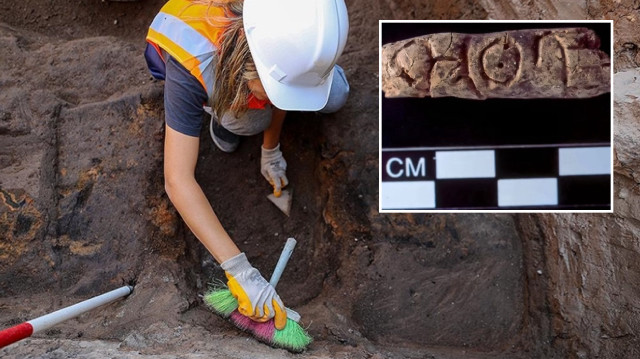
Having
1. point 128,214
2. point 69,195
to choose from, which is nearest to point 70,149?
point 69,195

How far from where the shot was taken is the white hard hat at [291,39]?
5.00 feet

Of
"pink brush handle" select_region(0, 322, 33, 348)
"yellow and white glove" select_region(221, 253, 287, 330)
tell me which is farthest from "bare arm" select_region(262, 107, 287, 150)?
"pink brush handle" select_region(0, 322, 33, 348)

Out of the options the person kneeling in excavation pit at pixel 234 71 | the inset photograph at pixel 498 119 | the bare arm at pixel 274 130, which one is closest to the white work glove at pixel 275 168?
the bare arm at pixel 274 130

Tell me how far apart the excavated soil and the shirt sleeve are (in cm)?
32

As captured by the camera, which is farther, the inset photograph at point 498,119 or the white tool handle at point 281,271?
the white tool handle at point 281,271

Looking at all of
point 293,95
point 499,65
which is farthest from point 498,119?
point 293,95

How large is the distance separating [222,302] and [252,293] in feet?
0.37

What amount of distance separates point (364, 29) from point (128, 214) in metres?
1.09

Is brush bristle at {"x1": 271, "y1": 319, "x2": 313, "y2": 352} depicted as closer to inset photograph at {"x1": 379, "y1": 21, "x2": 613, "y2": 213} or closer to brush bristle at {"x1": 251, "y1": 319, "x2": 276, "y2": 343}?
brush bristle at {"x1": 251, "y1": 319, "x2": 276, "y2": 343}

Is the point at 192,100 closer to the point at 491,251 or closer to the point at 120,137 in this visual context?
the point at 120,137

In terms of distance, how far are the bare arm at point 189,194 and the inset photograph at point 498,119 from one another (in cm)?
52

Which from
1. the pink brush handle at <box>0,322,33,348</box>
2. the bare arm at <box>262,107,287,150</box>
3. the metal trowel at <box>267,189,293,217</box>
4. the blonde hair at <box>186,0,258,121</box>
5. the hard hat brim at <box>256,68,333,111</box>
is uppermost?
the blonde hair at <box>186,0,258,121</box>

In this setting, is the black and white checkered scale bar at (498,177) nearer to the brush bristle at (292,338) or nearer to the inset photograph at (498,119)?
the inset photograph at (498,119)

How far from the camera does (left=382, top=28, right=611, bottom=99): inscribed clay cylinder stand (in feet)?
4.82
